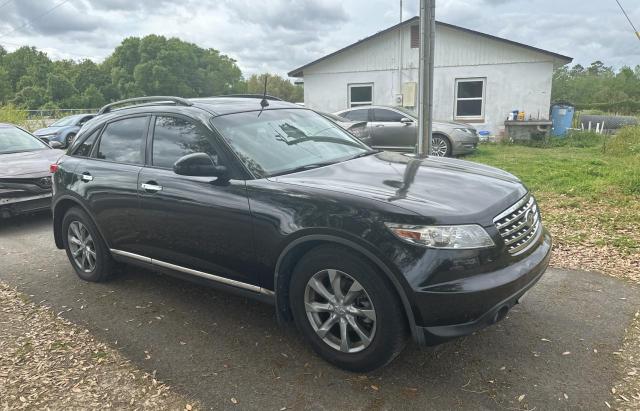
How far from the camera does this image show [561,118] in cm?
1645

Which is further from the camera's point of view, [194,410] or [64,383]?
[64,383]

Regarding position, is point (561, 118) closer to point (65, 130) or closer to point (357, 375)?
point (357, 375)

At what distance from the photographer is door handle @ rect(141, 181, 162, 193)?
3.92 m

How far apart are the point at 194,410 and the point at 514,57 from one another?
16.1 metres

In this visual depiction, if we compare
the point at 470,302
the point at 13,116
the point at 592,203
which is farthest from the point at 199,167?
the point at 13,116

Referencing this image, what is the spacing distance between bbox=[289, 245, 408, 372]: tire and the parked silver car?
994 cm

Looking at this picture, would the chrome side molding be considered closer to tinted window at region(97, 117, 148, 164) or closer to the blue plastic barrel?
tinted window at region(97, 117, 148, 164)

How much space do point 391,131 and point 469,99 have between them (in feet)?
17.9

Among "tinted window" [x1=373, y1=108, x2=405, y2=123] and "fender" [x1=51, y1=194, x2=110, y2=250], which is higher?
"tinted window" [x1=373, y1=108, x2=405, y2=123]

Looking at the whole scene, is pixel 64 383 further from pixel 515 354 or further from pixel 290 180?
pixel 515 354

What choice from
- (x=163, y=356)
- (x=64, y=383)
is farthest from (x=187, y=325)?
(x=64, y=383)

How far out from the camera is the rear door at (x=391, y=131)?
42.0 ft

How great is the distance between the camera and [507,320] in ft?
12.2

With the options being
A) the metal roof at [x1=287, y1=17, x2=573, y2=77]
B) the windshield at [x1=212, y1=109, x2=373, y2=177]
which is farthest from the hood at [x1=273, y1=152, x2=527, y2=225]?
the metal roof at [x1=287, y1=17, x2=573, y2=77]
